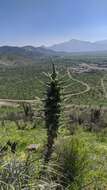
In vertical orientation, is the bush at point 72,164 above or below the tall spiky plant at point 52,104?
below

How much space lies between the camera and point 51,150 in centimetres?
1378

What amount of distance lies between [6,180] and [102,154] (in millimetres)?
14178

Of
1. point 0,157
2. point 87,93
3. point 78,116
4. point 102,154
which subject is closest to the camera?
point 0,157

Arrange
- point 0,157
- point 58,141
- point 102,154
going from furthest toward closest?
point 102,154 → point 58,141 → point 0,157

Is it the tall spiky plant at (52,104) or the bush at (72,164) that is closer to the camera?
the bush at (72,164)

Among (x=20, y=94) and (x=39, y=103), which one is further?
(x=20, y=94)

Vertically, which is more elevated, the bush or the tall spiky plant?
the tall spiky plant

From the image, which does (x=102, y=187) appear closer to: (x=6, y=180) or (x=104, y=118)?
(x=6, y=180)

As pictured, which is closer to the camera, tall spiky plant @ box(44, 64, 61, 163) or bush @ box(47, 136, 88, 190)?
bush @ box(47, 136, 88, 190)

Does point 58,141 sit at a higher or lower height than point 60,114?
lower

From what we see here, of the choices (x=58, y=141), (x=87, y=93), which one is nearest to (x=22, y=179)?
(x=58, y=141)

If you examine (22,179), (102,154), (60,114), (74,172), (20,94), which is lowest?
(20,94)

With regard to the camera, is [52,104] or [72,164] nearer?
[72,164]

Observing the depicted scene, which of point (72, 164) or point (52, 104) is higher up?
point (52, 104)
